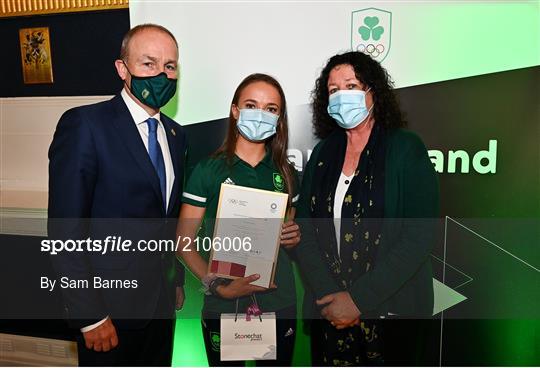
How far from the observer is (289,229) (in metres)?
1.78

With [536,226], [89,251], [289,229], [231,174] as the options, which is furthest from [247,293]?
[536,226]

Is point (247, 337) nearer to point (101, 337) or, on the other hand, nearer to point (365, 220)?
point (101, 337)

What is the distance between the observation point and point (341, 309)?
1.67 meters

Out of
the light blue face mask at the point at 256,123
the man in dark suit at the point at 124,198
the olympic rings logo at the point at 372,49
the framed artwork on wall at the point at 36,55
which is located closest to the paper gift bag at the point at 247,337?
the man in dark suit at the point at 124,198

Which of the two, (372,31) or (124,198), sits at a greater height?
(372,31)

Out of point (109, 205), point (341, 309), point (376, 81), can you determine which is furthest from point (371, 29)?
point (109, 205)

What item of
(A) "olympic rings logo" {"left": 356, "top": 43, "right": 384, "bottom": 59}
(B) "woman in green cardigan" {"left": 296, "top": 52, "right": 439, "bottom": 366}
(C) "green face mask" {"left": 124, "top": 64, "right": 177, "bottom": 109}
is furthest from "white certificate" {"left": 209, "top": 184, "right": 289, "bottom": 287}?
(A) "olympic rings logo" {"left": 356, "top": 43, "right": 384, "bottom": 59}

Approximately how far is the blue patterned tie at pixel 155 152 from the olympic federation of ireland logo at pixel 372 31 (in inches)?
38.5

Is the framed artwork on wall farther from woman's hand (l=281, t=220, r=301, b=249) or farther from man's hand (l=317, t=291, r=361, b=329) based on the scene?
man's hand (l=317, t=291, r=361, b=329)

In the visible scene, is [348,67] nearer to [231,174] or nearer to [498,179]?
[231,174]

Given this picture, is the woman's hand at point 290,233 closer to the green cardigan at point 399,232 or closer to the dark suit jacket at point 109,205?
the green cardigan at point 399,232

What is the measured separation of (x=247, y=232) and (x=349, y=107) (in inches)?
26.4

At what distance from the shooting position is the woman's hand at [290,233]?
70.1 inches

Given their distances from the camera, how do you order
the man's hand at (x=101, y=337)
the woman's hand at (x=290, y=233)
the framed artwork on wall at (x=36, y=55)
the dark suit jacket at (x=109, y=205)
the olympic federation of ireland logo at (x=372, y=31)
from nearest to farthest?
1. the dark suit jacket at (x=109, y=205)
2. the man's hand at (x=101, y=337)
3. the woman's hand at (x=290, y=233)
4. the olympic federation of ireland logo at (x=372, y=31)
5. the framed artwork on wall at (x=36, y=55)
